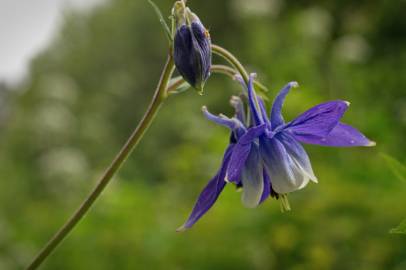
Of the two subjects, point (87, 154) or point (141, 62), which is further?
point (141, 62)

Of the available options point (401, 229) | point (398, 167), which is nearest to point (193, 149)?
point (398, 167)

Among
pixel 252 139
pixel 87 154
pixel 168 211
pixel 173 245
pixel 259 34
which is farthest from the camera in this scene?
pixel 87 154

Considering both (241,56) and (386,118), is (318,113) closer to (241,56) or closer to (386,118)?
(386,118)

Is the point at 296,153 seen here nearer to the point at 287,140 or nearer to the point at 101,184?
the point at 287,140

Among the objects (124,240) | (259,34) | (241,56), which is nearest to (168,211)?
(124,240)

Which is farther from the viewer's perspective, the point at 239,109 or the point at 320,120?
the point at 239,109

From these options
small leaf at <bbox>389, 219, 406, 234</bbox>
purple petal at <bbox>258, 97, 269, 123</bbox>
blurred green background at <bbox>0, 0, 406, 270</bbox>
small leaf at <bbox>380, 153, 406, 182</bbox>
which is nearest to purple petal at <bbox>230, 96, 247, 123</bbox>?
purple petal at <bbox>258, 97, 269, 123</bbox>

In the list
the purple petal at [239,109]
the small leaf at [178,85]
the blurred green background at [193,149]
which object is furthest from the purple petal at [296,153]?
the blurred green background at [193,149]

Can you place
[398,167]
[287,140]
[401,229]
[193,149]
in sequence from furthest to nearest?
[193,149] → [287,140] → [398,167] → [401,229]
